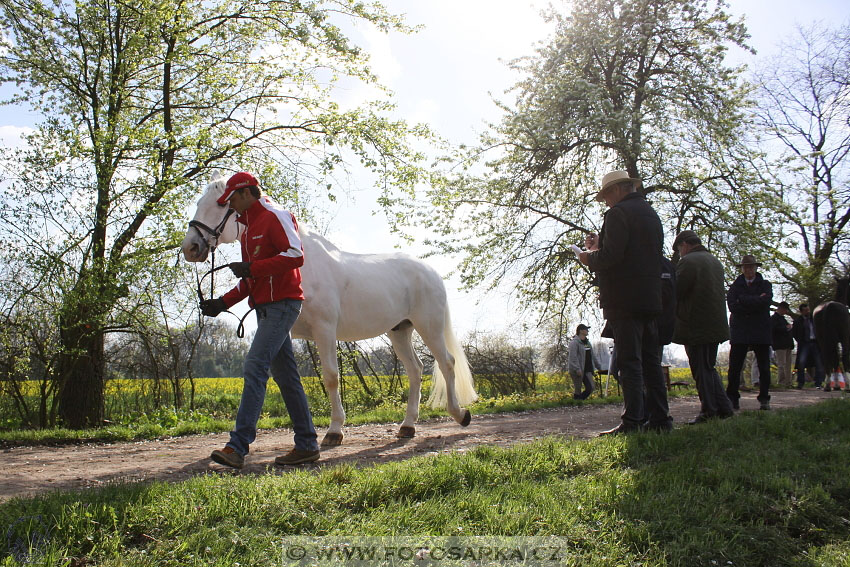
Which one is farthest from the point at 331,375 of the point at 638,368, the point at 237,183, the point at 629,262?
the point at 629,262

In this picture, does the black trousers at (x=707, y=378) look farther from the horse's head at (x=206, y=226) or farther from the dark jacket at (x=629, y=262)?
the horse's head at (x=206, y=226)

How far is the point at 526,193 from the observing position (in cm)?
1888

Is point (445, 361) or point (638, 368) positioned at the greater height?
point (445, 361)

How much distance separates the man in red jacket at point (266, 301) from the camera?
4.30m

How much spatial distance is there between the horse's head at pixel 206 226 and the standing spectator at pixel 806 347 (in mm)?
15840

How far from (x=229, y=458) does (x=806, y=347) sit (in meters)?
16.7

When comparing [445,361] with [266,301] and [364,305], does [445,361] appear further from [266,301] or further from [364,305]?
[266,301]

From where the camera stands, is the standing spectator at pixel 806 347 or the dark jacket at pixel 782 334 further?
the dark jacket at pixel 782 334

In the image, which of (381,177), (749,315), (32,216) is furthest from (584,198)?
(32,216)

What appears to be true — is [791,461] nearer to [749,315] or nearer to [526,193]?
[749,315]

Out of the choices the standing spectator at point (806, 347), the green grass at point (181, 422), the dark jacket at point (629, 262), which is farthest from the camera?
the standing spectator at point (806, 347)

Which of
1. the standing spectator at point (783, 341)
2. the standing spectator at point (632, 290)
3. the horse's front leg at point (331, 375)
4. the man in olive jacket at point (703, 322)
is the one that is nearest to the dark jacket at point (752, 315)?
the man in olive jacket at point (703, 322)

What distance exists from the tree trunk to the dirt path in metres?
2.59

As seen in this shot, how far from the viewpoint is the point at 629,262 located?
217 inches
